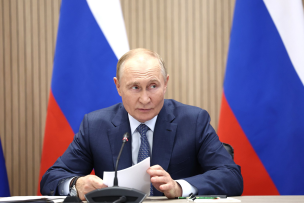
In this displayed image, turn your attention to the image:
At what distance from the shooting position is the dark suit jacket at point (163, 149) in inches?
68.3

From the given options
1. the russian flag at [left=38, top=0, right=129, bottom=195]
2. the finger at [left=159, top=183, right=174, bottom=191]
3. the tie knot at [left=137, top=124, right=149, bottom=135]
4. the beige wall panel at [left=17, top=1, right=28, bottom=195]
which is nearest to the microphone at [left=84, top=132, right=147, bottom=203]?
the finger at [left=159, top=183, right=174, bottom=191]

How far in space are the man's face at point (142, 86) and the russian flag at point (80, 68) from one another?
826 mm

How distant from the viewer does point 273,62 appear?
95.7 inches

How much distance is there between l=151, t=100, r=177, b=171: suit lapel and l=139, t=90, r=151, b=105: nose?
7.8 inches

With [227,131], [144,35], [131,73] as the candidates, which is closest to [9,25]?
[144,35]

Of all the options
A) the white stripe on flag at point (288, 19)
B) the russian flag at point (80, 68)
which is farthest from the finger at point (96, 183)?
the white stripe on flag at point (288, 19)

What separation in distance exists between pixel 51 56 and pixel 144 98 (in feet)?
6.10

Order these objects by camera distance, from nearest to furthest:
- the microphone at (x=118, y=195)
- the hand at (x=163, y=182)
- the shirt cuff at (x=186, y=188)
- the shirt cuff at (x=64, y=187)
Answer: the microphone at (x=118, y=195)
the hand at (x=163, y=182)
the shirt cuff at (x=186, y=188)
the shirt cuff at (x=64, y=187)

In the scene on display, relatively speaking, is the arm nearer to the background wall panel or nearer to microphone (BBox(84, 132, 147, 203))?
microphone (BBox(84, 132, 147, 203))

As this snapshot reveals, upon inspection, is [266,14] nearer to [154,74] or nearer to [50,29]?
[154,74]

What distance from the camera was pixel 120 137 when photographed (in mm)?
1862

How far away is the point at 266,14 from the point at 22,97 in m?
2.52

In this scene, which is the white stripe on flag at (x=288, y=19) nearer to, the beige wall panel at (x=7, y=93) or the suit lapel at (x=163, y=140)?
the suit lapel at (x=163, y=140)

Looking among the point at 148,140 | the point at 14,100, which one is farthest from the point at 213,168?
the point at 14,100
